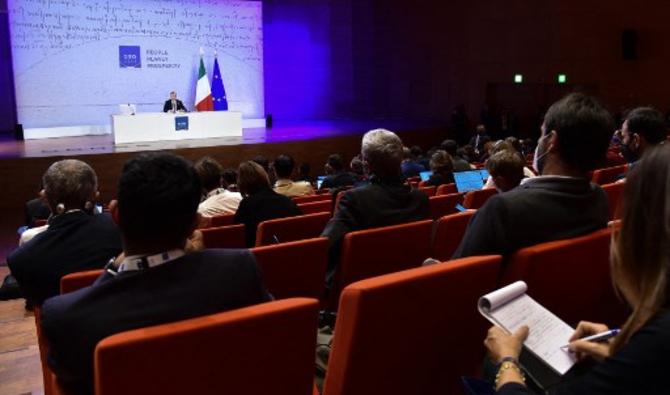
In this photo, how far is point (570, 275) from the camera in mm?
1879

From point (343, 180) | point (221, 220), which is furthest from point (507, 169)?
point (343, 180)

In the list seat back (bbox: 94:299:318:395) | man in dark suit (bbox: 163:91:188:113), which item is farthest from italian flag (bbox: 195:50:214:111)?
seat back (bbox: 94:299:318:395)

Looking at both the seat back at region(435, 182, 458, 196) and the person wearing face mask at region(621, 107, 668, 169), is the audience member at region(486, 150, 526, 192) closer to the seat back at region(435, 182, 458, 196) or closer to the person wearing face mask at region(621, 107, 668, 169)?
the person wearing face mask at region(621, 107, 668, 169)

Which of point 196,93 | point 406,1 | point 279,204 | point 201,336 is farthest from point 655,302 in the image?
point 406,1

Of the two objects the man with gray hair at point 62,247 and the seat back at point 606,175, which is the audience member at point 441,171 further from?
the man with gray hair at point 62,247

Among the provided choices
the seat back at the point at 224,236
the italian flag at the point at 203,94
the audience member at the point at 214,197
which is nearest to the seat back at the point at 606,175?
the audience member at the point at 214,197

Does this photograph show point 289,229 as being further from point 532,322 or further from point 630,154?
point 630,154

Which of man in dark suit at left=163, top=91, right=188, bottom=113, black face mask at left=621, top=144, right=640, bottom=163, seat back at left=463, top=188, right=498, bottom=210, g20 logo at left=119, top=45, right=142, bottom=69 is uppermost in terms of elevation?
g20 logo at left=119, top=45, right=142, bottom=69

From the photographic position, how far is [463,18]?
44.3 feet

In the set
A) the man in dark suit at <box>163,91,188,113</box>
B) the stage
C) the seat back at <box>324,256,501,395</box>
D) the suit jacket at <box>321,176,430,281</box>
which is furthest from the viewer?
the man in dark suit at <box>163,91,188,113</box>

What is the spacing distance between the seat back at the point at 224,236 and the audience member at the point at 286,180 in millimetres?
1591

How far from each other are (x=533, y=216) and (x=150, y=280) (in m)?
1.14

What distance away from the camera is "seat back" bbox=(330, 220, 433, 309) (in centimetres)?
255

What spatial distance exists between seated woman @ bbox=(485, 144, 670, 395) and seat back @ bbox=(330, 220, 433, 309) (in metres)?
1.39
